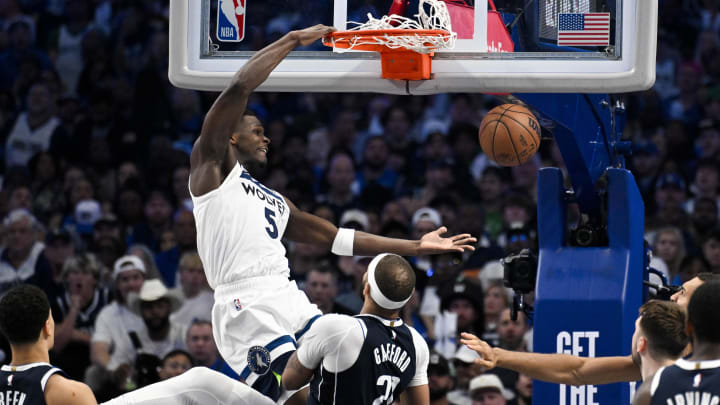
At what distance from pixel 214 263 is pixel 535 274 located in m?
2.10

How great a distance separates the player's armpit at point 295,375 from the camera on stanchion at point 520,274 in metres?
1.90

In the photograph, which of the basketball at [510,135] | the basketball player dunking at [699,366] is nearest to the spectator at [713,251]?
the basketball at [510,135]

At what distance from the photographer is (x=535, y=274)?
22.9 feet

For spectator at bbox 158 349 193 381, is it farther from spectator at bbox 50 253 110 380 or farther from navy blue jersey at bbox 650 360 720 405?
navy blue jersey at bbox 650 360 720 405

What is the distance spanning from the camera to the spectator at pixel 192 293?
31.9 feet

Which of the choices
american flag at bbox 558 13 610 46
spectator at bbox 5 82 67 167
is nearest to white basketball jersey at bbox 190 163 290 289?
american flag at bbox 558 13 610 46

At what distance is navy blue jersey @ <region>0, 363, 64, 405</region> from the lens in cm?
498

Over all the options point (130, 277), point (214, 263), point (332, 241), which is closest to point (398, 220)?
point (130, 277)

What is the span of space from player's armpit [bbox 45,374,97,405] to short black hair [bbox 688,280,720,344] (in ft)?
8.33

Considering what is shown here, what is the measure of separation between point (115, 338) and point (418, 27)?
4.49 meters

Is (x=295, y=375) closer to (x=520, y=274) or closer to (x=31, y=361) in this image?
(x=31, y=361)

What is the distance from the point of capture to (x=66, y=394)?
4.96 meters

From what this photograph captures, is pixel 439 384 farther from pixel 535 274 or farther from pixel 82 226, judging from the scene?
pixel 82 226

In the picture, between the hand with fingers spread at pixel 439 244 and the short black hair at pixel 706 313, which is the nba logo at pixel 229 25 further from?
the short black hair at pixel 706 313
